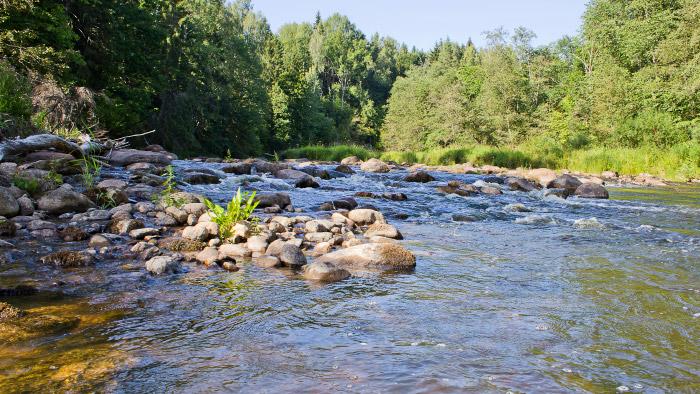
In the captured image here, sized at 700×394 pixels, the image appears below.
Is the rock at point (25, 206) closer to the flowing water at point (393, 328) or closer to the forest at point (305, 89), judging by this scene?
the flowing water at point (393, 328)

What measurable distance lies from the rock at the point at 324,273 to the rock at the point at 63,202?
4320 mm

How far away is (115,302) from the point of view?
3.99m

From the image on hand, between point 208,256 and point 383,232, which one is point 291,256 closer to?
point 208,256

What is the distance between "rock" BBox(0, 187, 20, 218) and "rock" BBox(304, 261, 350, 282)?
4416 millimetres

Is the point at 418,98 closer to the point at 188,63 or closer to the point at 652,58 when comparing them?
the point at 652,58

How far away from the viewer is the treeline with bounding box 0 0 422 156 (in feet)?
48.5

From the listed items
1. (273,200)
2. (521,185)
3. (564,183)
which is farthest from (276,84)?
(273,200)

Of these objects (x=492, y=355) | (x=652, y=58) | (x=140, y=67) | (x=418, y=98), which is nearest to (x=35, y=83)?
(x=140, y=67)

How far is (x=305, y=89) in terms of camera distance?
54.1 meters

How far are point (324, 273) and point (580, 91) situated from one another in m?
40.8

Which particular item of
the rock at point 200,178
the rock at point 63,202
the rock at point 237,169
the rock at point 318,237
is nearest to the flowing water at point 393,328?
the rock at point 318,237

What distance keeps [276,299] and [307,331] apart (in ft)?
2.70

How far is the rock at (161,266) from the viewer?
490 centimetres

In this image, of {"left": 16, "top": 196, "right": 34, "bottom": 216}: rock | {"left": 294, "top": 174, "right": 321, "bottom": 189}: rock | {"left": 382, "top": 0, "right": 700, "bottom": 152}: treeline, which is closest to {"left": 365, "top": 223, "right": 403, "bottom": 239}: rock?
{"left": 16, "top": 196, "right": 34, "bottom": 216}: rock
